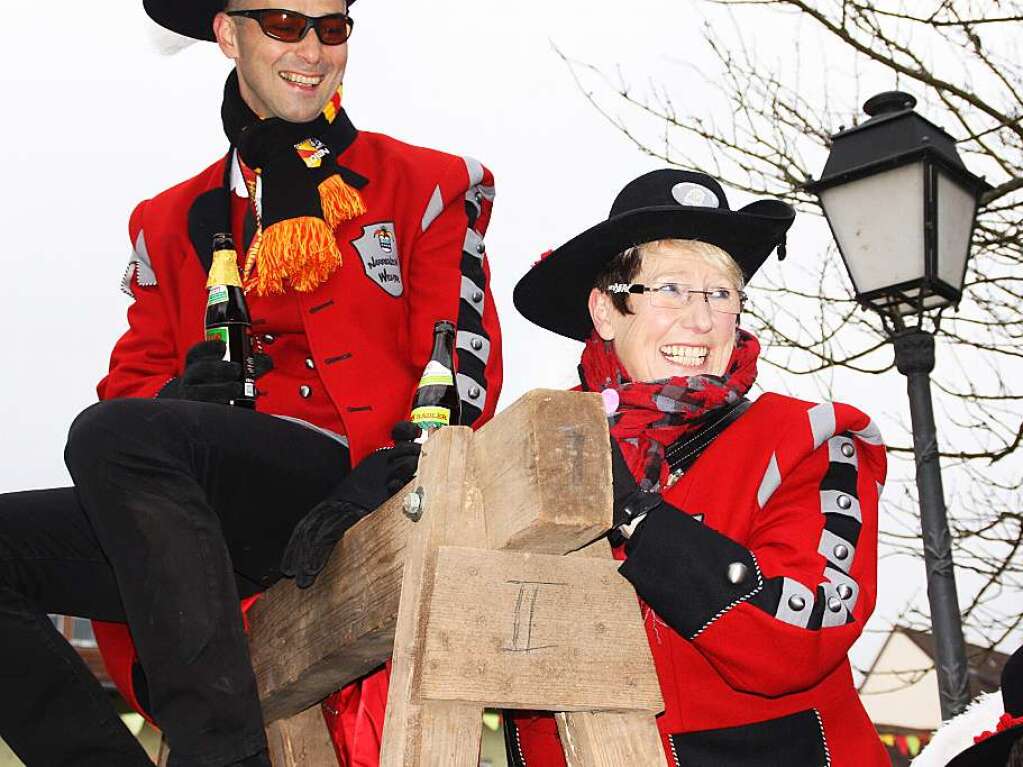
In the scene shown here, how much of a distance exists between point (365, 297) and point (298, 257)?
0.60 feet

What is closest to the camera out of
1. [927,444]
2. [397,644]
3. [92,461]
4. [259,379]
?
[397,644]

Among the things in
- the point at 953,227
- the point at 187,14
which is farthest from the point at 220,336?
the point at 953,227

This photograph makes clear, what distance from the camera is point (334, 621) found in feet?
9.77

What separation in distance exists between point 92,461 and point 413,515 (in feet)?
2.35

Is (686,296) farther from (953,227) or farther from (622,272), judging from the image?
(953,227)

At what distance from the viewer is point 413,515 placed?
2510 mm

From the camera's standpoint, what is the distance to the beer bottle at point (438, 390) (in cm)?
301

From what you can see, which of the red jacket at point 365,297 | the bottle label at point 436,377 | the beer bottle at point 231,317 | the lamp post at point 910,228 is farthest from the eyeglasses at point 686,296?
the lamp post at point 910,228

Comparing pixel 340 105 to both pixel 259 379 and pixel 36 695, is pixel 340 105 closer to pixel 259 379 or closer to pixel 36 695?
pixel 259 379

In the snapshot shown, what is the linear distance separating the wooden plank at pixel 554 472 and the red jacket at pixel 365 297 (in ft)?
3.12

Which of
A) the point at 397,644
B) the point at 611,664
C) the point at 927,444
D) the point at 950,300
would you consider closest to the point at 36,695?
the point at 397,644

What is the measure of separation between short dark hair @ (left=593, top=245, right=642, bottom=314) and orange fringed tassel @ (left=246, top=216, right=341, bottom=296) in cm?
69

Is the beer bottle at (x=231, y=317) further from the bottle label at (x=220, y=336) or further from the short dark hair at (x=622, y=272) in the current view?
the short dark hair at (x=622, y=272)

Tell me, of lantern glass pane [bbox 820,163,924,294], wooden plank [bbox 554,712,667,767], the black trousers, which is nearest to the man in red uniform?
the black trousers
